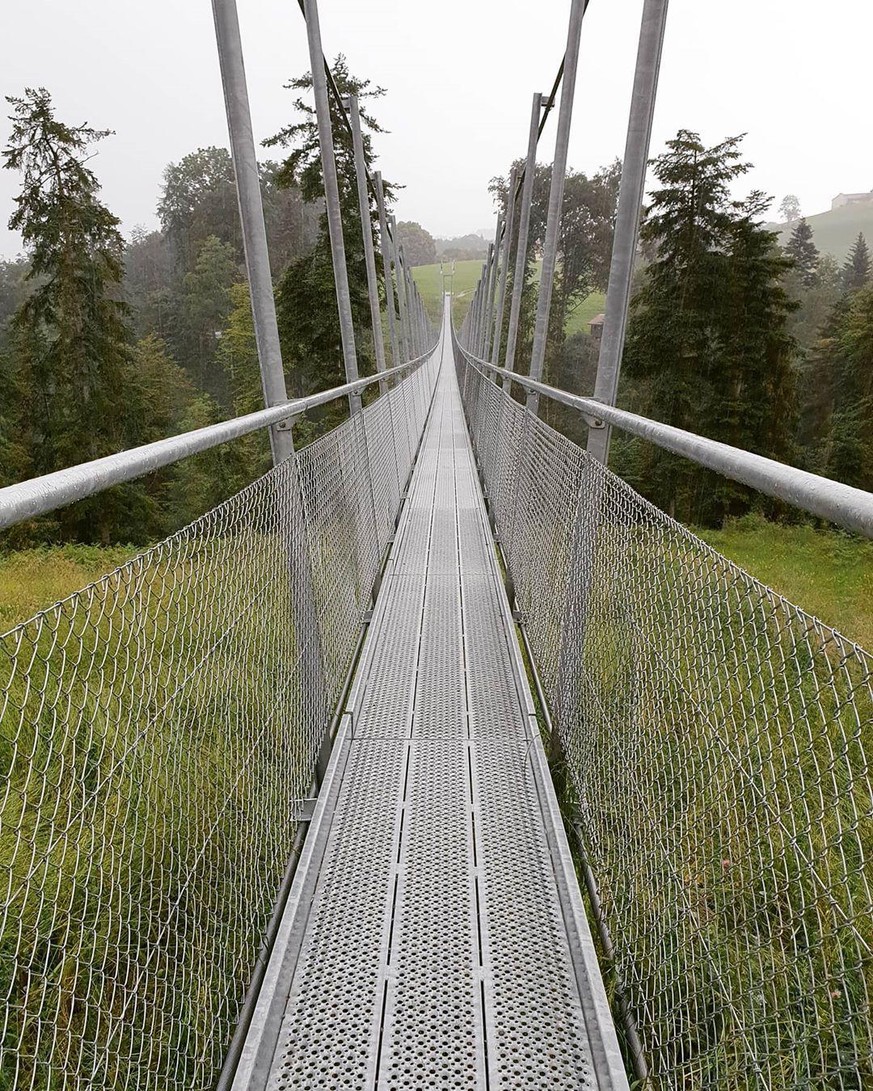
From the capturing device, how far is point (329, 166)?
6992mm

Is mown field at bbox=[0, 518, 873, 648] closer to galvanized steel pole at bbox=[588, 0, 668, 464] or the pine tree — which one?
galvanized steel pole at bbox=[588, 0, 668, 464]

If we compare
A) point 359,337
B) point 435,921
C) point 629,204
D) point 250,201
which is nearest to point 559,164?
point 629,204

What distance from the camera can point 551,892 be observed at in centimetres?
211

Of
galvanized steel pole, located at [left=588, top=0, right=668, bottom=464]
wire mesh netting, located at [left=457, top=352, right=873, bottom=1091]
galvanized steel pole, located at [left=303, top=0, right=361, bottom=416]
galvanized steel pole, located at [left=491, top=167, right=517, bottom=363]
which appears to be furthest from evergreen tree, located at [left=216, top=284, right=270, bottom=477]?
wire mesh netting, located at [left=457, top=352, right=873, bottom=1091]

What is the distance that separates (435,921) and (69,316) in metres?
21.0

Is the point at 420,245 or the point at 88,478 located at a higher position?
the point at 420,245

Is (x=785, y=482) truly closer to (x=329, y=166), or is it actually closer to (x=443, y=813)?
(x=443, y=813)

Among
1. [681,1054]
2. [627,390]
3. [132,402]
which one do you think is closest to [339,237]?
[681,1054]

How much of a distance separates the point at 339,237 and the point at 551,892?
7.40 meters

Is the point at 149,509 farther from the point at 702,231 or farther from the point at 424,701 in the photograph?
the point at 424,701

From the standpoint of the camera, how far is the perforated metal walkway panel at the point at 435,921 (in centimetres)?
163

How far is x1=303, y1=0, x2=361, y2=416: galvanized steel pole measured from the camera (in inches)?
224

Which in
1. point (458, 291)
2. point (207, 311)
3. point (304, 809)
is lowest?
point (304, 809)

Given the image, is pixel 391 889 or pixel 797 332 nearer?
pixel 391 889
